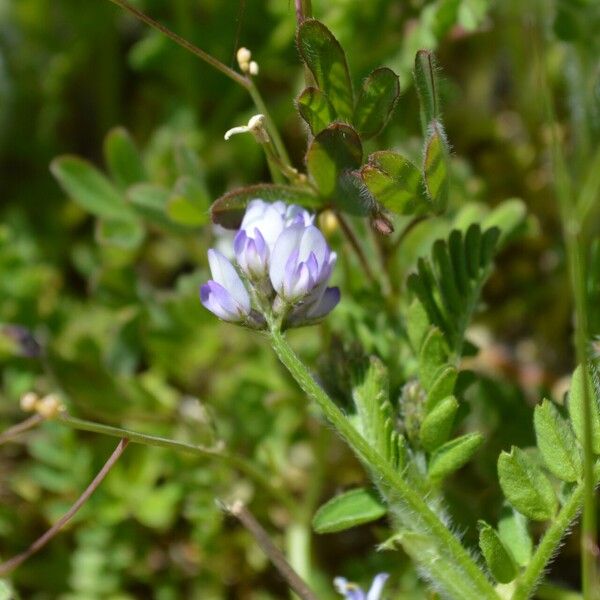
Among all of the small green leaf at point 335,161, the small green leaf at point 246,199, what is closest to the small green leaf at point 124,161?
the small green leaf at point 246,199

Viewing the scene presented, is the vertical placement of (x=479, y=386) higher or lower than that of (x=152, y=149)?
A: lower

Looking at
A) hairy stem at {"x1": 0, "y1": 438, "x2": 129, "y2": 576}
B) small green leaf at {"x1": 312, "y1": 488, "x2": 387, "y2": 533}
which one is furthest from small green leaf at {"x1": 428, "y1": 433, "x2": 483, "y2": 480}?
hairy stem at {"x1": 0, "y1": 438, "x2": 129, "y2": 576}

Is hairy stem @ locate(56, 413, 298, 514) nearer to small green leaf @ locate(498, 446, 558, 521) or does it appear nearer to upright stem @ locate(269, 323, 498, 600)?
upright stem @ locate(269, 323, 498, 600)

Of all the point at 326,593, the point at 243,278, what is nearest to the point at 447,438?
the point at 243,278

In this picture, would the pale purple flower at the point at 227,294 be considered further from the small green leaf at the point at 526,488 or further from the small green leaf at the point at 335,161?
the small green leaf at the point at 526,488

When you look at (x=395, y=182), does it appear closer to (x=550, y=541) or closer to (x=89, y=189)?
(x=550, y=541)

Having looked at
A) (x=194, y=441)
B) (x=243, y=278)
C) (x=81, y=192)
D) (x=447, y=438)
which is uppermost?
(x=81, y=192)

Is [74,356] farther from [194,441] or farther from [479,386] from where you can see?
[479,386]
